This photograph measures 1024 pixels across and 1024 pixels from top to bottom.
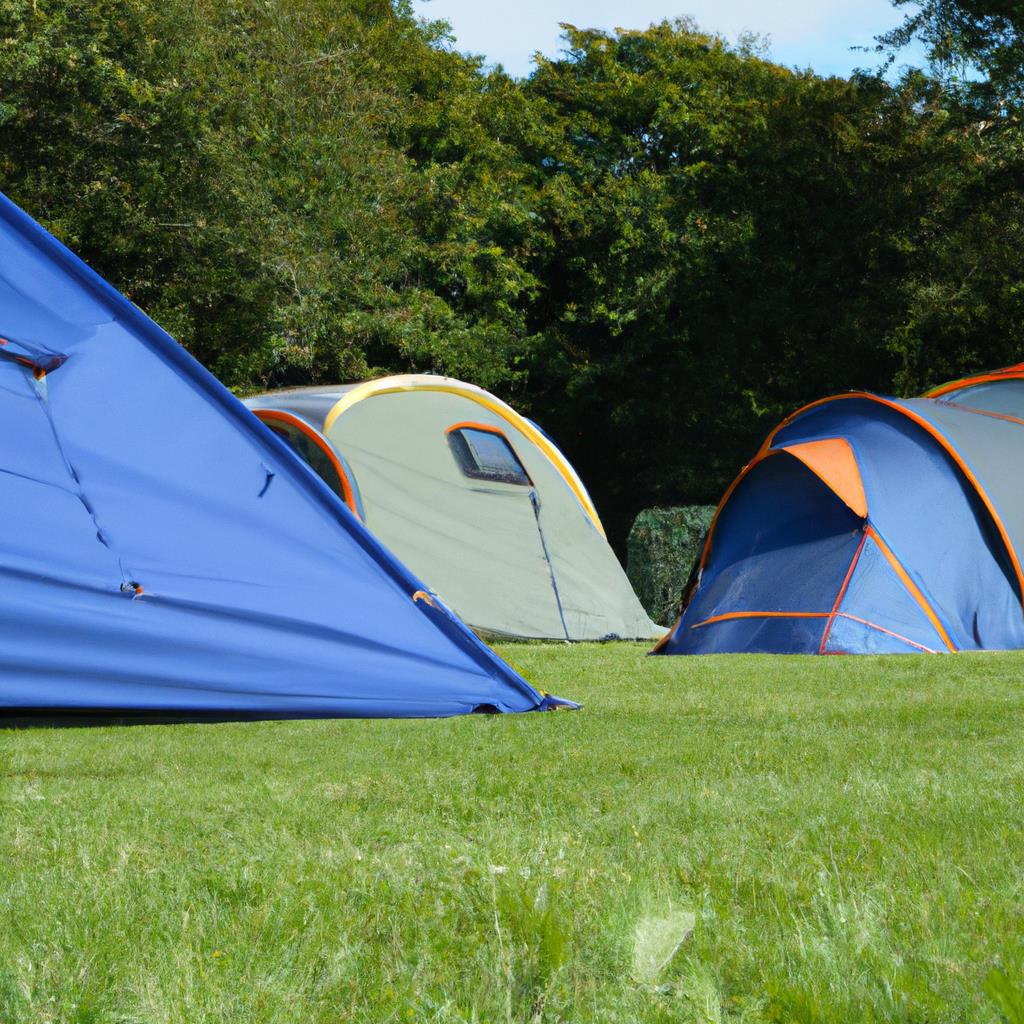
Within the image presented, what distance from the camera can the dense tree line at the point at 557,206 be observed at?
16.9 meters

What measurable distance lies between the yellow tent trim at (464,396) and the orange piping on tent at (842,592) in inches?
157

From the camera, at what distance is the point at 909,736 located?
4.34 metres

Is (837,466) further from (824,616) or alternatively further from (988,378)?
(988,378)

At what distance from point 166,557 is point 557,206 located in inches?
691

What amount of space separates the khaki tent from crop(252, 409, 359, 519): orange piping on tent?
0.04ft

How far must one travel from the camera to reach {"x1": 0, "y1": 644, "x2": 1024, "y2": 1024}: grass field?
5.94ft

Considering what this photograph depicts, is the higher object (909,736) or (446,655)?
(909,736)

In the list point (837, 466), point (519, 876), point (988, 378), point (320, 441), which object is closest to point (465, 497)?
point (320, 441)

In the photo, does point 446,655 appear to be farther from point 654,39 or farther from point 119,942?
point 654,39

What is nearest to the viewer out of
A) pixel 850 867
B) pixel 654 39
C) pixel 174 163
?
pixel 850 867

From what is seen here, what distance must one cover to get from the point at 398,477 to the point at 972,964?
8705 millimetres

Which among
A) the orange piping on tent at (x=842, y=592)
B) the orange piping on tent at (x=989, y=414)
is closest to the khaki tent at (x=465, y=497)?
the orange piping on tent at (x=842, y=592)

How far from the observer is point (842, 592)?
26.4 ft

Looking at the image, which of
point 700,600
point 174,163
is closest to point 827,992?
point 700,600
